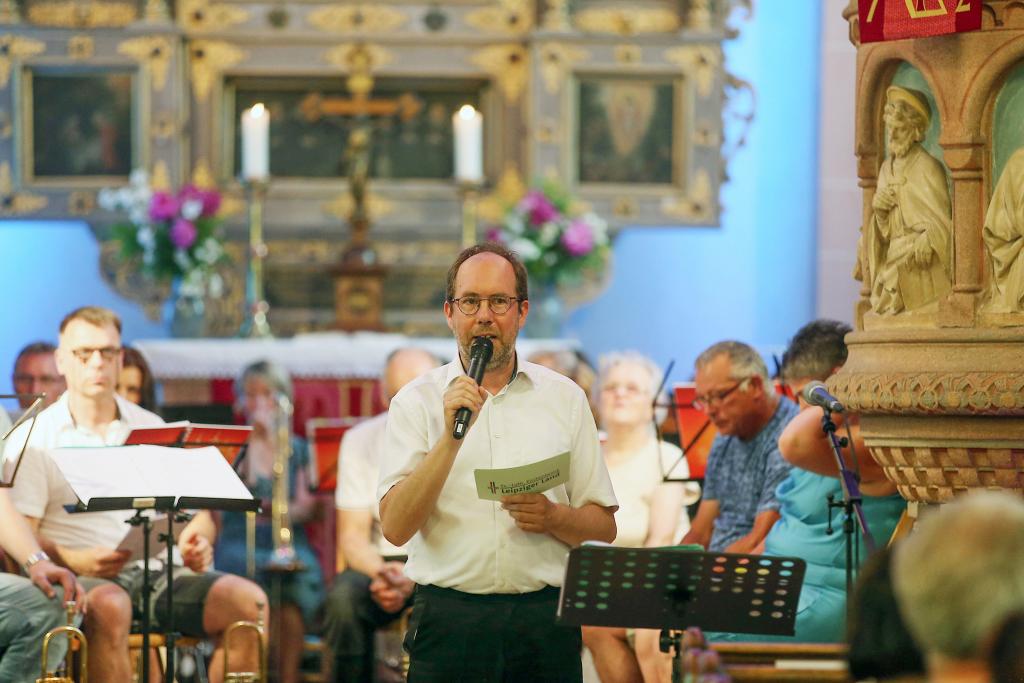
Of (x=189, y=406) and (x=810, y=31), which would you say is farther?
(x=810, y=31)

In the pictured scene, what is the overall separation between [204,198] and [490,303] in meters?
5.88

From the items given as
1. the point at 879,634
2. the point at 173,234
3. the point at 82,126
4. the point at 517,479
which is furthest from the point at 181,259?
the point at 879,634

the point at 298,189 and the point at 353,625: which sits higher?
the point at 298,189

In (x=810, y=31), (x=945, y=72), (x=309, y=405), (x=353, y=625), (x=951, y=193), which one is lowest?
(x=353, y=625)

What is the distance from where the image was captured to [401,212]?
32.8 ft

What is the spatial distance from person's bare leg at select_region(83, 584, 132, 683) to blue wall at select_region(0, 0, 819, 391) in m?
4.79

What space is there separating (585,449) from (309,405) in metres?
5.07

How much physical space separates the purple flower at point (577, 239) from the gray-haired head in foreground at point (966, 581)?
296 inches

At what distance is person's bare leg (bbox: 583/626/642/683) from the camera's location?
5.73 meters

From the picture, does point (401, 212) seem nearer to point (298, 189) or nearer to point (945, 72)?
point (298, 189)

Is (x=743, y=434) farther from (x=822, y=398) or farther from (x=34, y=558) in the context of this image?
(x=34, y=558)

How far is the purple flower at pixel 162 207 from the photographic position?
9430 mm

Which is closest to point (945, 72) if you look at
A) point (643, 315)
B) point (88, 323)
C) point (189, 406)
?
point (88, 323)

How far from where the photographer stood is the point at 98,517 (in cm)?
591
